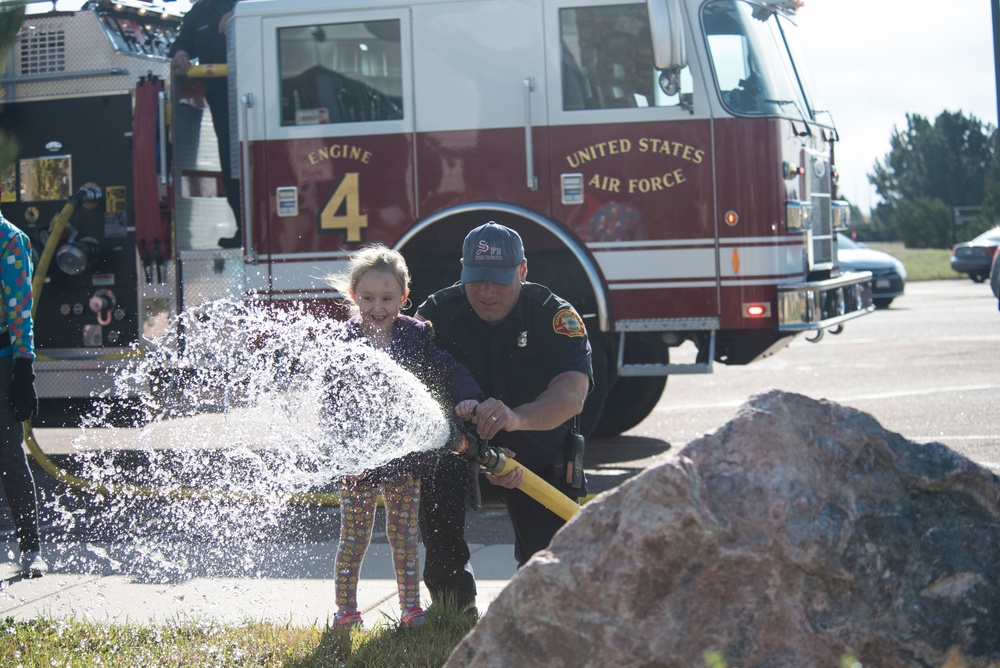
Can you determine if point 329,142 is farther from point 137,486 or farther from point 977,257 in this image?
point 977,257

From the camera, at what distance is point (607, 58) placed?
743cm

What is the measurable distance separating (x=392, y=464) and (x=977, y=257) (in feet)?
81.3

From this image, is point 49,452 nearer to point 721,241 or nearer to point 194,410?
point 194,410

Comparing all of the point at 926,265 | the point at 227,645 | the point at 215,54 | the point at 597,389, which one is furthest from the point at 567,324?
the point at 926,265

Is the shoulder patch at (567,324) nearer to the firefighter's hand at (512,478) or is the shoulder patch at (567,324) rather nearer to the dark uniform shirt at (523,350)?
the dark uniform shirt at (523,350)

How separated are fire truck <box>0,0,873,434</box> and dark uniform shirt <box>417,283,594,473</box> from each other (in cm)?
300

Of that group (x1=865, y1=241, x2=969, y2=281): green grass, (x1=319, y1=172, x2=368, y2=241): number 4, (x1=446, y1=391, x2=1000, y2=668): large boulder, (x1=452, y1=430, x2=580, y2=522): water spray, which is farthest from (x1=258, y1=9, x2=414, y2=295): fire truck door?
(x1=865, y1=241, x2=969, y2=281): green grass

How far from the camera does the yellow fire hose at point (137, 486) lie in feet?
12.9

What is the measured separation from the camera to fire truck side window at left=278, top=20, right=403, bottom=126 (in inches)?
302

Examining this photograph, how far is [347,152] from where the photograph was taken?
7.67 m

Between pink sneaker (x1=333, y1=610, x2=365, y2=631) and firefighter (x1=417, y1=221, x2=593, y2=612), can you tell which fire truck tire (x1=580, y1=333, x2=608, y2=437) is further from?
pink sneaker (x1=333, y1=610, x2=365, y2=631)

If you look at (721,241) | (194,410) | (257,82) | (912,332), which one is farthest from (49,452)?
(912,332)

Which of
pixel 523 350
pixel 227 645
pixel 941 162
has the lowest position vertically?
pixel 227 645

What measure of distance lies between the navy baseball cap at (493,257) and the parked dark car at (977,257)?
79.1 ft
